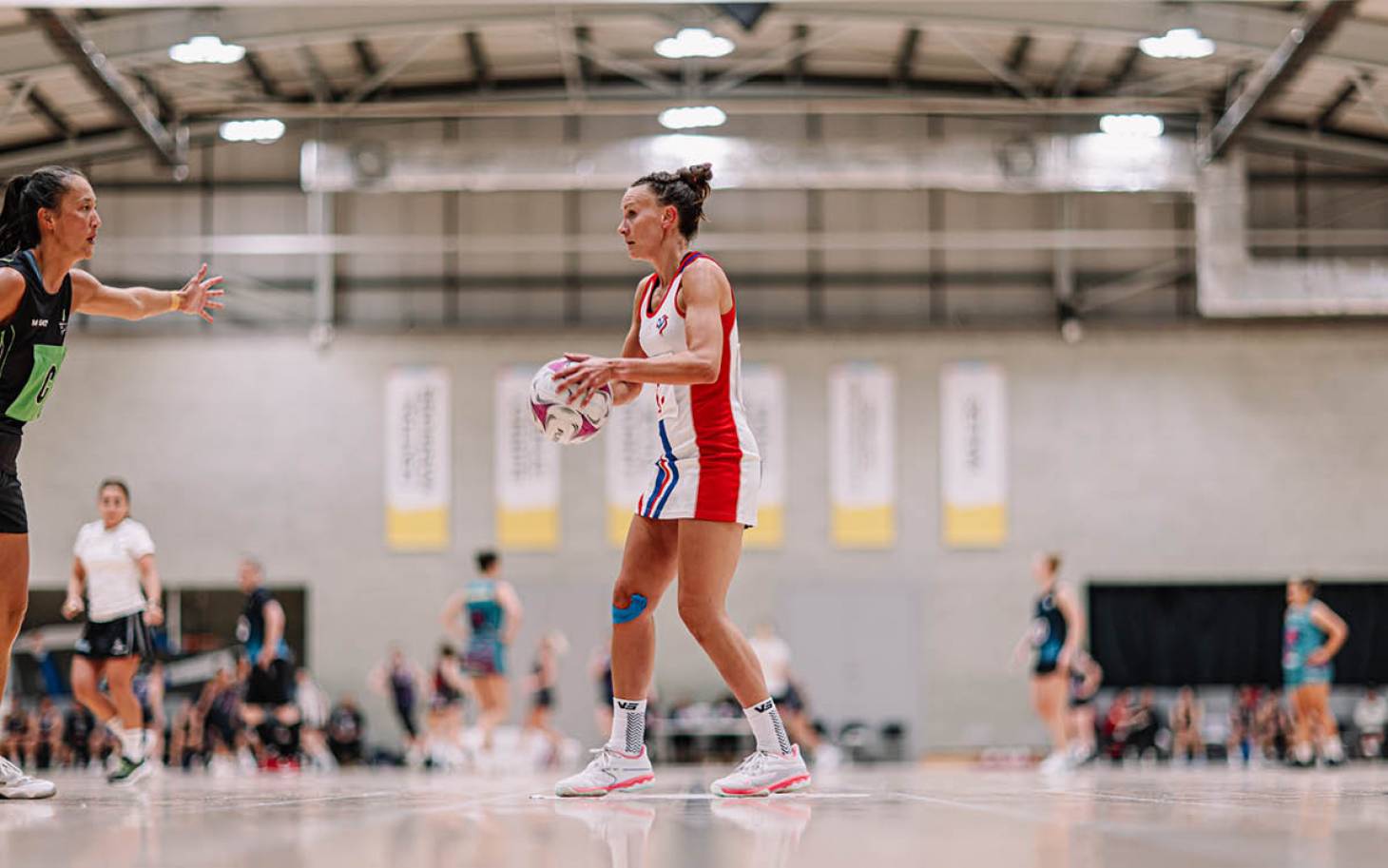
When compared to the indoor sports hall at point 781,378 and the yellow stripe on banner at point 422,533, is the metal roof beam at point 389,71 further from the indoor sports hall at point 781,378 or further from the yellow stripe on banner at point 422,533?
the yellow stripe on banner at point 422,533

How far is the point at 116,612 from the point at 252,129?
1311 centimetres

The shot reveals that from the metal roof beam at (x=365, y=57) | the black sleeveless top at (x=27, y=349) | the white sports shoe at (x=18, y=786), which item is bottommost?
the white sports shoe at (x=18, y=786)

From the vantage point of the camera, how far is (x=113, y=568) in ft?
30.8

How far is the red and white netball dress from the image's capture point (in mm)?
4934

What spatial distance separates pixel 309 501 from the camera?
23.2 m

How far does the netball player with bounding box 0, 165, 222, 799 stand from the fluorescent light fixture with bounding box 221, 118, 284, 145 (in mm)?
16061

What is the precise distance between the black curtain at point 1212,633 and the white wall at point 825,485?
0.38 metres

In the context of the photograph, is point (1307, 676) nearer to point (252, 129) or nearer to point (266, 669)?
point (266, 669)

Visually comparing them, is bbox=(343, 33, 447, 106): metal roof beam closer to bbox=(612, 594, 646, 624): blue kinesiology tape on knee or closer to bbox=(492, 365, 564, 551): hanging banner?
bbox=(492, 365, 564, 551): hanging banner

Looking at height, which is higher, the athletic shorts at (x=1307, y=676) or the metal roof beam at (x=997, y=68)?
the metal roof beam at (x=997, y=68)

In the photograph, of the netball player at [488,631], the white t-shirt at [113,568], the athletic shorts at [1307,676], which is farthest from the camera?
the athletic shorts at [1307,676]

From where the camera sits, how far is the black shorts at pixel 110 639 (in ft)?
30.0

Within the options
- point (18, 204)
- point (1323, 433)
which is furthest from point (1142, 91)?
point (18, 204)

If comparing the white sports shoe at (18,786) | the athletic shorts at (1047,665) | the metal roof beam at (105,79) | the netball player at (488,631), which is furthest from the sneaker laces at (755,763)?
the metal roof beam at (105,79)
